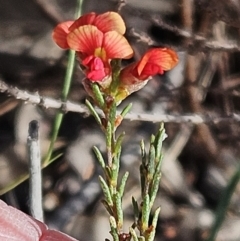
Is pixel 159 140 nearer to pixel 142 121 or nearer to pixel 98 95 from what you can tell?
pixel 98 95

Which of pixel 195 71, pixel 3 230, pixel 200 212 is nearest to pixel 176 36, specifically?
pixel 195 71

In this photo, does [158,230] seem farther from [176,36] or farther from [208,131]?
[176,36]

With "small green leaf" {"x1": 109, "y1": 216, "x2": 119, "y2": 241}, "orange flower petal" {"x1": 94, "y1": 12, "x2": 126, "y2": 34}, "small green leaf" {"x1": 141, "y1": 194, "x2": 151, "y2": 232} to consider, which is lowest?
"small green leaf" {"x1": 109, "y1": 216, "x2": 119, "y2": 241}

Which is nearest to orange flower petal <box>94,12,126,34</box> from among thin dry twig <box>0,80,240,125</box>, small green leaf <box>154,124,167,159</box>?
small green leaf <box>154,124,167,159</box>

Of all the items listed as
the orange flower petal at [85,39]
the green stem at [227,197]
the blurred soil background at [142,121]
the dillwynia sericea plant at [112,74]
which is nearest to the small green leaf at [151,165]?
the dillwynia sericea plant at [112,74]

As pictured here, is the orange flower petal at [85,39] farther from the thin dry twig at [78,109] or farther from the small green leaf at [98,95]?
the thin dry twig at [78,109]

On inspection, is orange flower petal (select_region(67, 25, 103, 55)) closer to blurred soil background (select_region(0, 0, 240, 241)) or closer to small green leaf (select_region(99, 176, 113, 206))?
small green leaf (select_region(99, 176, 113, 206))
